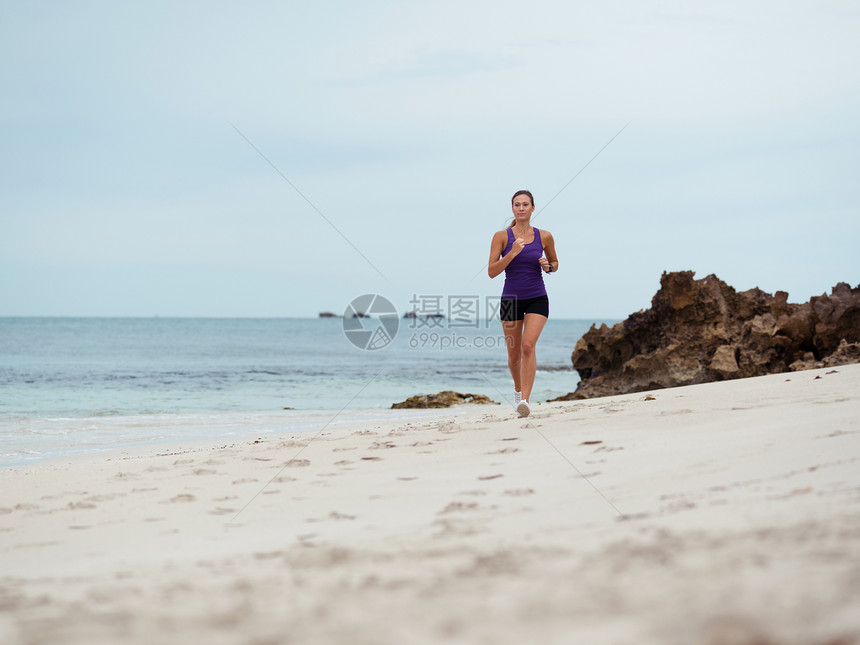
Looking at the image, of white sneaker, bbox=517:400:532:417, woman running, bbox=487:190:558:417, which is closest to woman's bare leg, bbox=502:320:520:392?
woman running, bbox=487:190:558:417

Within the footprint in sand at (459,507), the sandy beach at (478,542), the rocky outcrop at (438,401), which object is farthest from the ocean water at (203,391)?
the footprint in sand at (459,507)

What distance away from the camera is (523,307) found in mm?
5805

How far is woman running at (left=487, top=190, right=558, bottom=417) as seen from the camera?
18.6 ft

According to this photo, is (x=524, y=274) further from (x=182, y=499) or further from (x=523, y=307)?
(x=182, y=499)

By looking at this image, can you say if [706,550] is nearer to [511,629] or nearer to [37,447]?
[511,629]

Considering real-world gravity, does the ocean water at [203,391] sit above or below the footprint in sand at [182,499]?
below

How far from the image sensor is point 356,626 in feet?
5.44

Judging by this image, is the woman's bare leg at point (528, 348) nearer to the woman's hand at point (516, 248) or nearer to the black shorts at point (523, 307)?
the black shorts at point (523, 307)

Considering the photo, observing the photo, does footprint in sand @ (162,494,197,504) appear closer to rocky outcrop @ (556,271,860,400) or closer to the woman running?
the woman running

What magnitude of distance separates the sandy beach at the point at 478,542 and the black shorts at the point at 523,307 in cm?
161

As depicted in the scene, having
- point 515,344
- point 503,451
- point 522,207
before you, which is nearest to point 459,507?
point 503,451

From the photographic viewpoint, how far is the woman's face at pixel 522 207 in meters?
5.74

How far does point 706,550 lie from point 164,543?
2.01 m

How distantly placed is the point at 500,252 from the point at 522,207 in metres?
0.43
